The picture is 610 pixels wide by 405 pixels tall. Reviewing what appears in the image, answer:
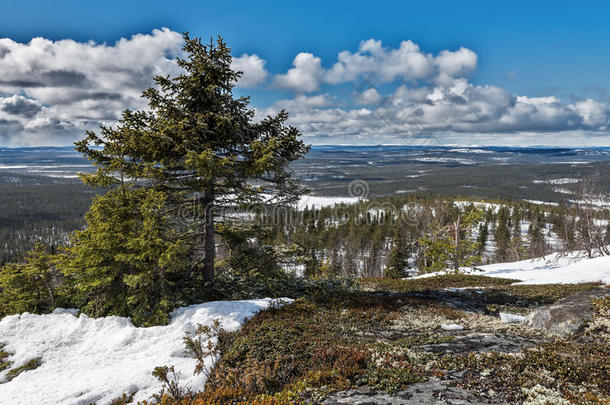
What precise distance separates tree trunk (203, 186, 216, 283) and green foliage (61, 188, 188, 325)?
1465 millimetres

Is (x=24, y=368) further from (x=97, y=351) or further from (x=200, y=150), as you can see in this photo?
(x=200, y=150)

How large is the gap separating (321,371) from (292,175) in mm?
7400

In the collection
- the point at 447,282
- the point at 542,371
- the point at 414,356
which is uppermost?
the point at 542,371

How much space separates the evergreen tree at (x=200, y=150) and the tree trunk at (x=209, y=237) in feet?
0.12

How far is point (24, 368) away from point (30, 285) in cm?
394

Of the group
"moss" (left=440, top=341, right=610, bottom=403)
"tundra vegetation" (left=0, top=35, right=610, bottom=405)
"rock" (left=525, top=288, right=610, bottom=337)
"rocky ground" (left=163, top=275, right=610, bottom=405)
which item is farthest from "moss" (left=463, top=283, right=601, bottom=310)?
"moss" (left=440, top=341, right=610, bottom=403)

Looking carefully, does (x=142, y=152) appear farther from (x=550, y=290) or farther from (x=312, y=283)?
(x=550, y=290)

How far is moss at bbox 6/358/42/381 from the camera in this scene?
7.46 m

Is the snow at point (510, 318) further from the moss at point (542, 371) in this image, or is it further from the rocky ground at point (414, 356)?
the moss at point (542, 371)

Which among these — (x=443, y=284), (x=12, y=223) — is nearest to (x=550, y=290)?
(x=443, y=284)

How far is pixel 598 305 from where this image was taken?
8.45m

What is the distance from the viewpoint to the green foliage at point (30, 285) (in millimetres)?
10195

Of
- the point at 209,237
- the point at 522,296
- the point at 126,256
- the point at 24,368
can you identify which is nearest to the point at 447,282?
the point at 522,296

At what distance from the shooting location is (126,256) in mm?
9320
